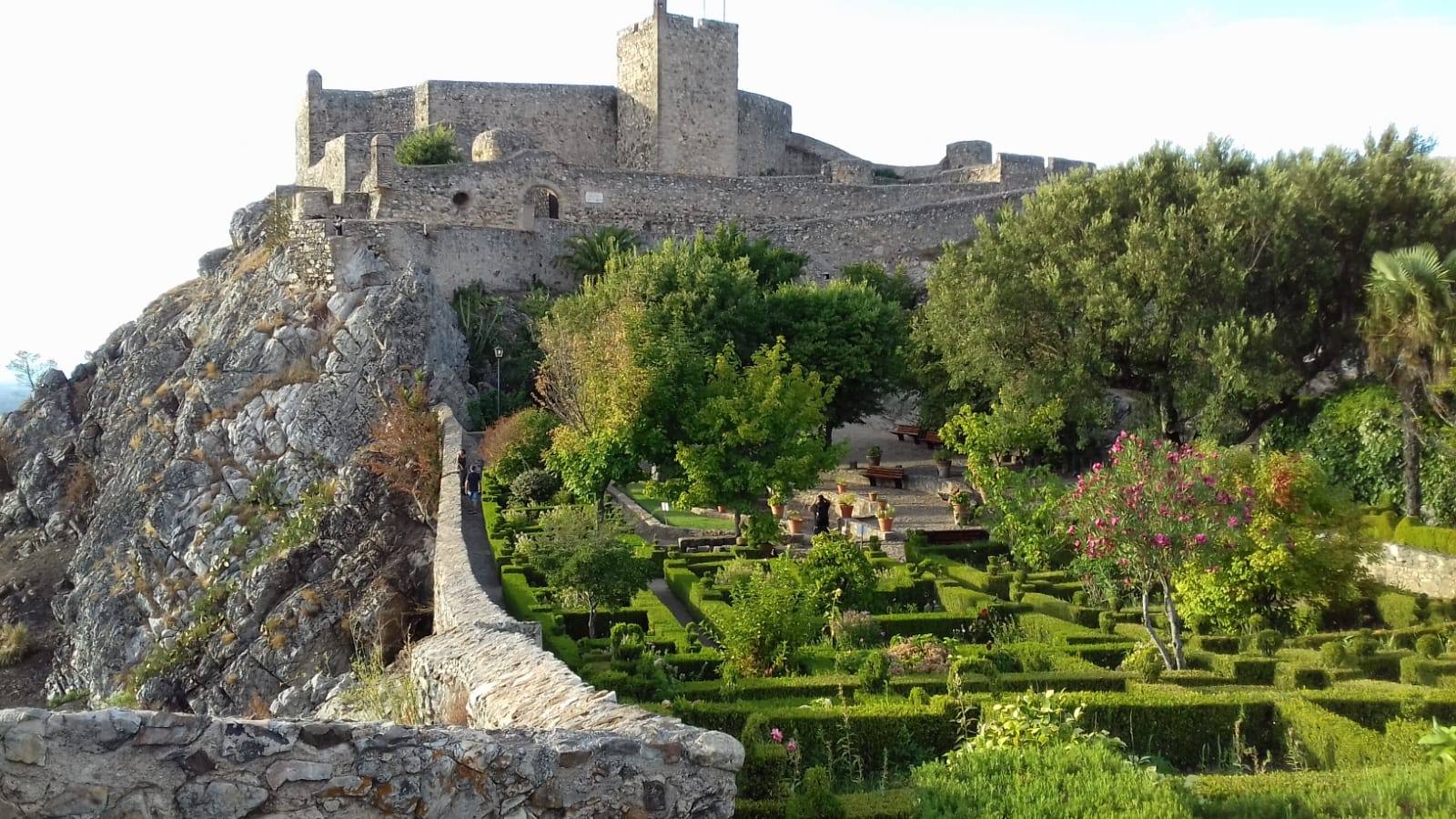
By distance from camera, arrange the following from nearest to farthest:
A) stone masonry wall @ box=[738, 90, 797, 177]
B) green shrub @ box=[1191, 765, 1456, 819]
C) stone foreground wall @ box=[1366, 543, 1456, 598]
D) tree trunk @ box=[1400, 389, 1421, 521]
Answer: green shrub @ box=[1191, 765, 1456, 819] < stone foreground wall @ box=[1366, 543, 1456, 598] < tree trunk @ box=[1400, 389, 1421, 521] < stone masonry wall @ box=[738, 90, 797, 177]

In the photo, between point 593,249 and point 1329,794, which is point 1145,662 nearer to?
point 1329,794

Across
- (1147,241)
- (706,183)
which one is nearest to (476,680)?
(1147,241)

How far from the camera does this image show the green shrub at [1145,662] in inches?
457

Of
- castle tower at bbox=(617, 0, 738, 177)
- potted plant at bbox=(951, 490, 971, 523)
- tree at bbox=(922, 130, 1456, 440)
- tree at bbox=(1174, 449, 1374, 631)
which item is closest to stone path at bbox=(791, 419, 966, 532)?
potted plant at bbox=(951, 490, 971, 523)

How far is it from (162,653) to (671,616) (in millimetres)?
15422

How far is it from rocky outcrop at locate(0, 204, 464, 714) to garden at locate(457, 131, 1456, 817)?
3454 mm

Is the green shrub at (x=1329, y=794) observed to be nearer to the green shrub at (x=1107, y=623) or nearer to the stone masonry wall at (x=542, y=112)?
the green shrub at (x=1107, y=623)

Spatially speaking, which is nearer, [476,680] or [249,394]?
[476,680]

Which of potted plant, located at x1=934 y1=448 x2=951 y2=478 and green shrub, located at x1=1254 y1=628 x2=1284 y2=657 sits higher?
potted plant, located at x1=934 y1=448 x2=951 y2=478

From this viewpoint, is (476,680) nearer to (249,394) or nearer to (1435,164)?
(1435,164)

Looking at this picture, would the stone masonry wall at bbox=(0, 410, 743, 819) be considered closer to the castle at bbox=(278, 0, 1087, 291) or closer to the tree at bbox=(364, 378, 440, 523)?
the tree at bbox=(364, 378, 440, 523)

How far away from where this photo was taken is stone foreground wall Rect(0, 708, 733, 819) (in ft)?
15.3

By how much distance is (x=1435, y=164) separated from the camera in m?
23.5

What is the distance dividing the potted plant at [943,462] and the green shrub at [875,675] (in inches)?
682
